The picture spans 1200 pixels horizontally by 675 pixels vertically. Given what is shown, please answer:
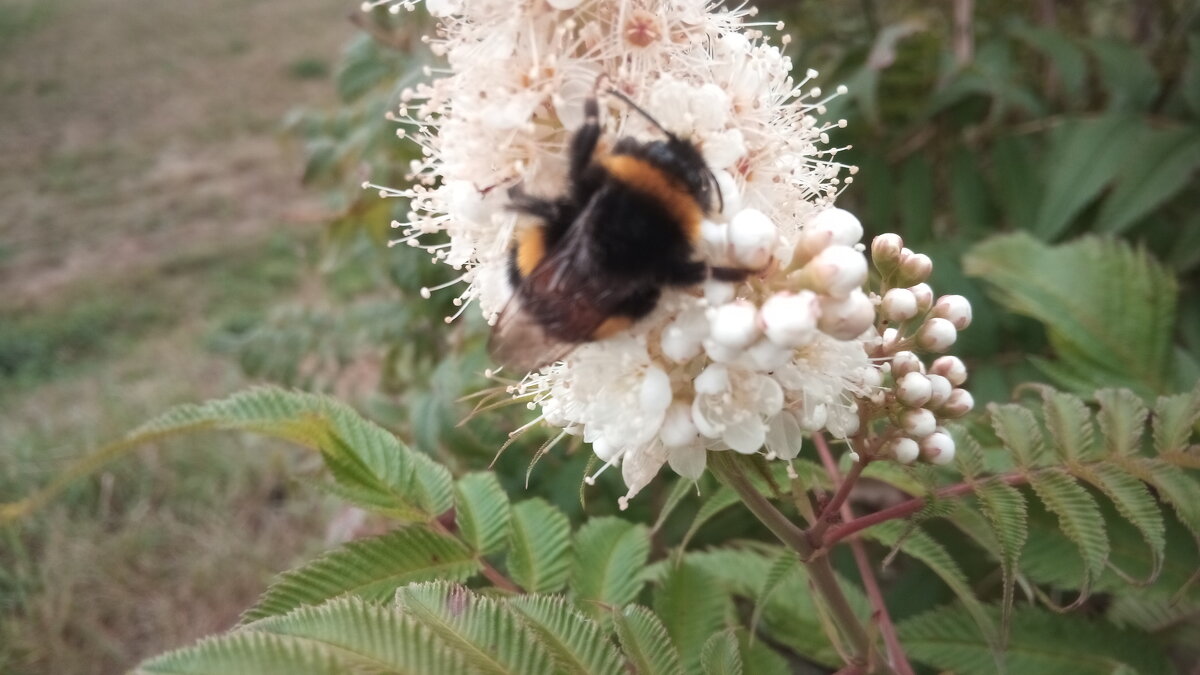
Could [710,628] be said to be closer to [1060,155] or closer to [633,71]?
[633,71]

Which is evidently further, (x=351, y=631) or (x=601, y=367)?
(x=601, y=367)

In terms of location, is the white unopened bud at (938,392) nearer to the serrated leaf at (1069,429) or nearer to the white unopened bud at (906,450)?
the white unopened bud at (906,450)

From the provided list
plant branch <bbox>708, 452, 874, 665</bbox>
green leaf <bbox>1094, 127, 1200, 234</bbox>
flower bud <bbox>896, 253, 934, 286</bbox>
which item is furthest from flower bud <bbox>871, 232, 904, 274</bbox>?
green leaf <bbox>1094, 127, 1200, 234</bbox>

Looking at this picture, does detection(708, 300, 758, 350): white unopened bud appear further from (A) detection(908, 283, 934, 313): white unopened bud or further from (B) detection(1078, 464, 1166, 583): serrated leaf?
(B) detection(1078, 464, 1166, 583): serrated leaf

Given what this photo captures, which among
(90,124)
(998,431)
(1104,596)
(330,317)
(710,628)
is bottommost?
(90,124)

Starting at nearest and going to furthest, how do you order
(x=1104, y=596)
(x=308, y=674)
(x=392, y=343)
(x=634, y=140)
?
(x=308, y=674) < (x=634, y=140) < (x=1104, y=596) < (x=392, y=343)

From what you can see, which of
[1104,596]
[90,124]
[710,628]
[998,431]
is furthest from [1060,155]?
[90,124]
